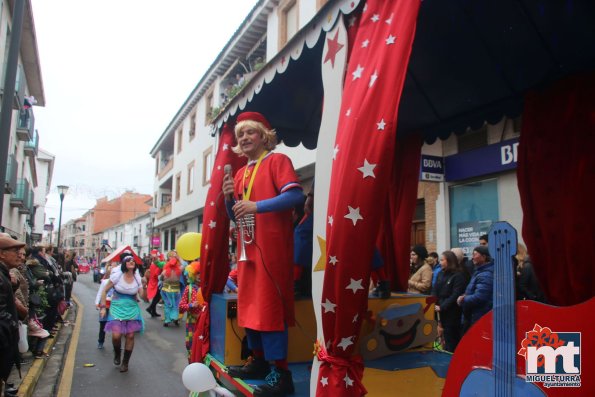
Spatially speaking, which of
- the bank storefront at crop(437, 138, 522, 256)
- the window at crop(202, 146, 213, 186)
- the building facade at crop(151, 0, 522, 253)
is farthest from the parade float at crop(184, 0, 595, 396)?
the window at crop(202, 146, 213, 186)

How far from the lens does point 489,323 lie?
5.92ft

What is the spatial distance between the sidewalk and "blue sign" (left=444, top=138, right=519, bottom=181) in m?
7.97

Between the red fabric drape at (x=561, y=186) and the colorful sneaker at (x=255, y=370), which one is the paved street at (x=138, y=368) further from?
the red fabric drape at (x=561, y=186)

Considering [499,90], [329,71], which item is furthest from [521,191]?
[329,71]

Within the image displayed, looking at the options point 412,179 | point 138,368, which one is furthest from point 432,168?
point 138,368

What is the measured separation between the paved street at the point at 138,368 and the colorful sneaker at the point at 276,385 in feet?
11.2

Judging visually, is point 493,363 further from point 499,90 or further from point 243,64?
point 243,64

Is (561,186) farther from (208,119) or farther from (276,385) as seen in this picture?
(208,119)

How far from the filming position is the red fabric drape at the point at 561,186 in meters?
3.24

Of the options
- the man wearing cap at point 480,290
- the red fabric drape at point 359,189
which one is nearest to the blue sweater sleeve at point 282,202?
the red fabric drape at point 359,189

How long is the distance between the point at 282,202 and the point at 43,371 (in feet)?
19.3

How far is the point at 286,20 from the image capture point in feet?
49.5

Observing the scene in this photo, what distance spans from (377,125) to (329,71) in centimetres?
63

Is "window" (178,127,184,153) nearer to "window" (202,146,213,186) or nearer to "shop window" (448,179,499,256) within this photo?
"window" (202,146,213,186)
